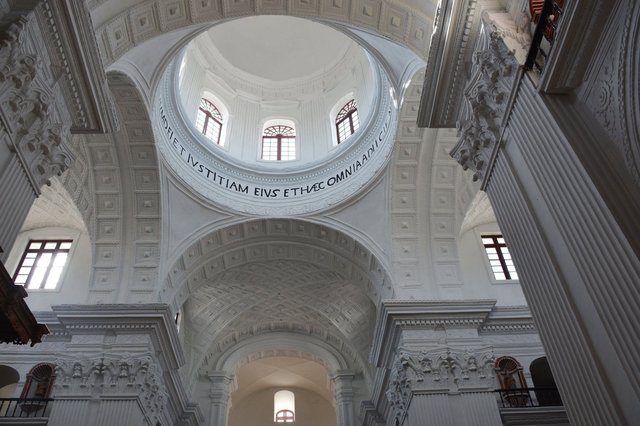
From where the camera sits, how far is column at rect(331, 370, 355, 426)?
21.3 metres

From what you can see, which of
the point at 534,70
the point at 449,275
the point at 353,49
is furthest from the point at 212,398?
the point at 534,70

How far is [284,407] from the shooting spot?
27516mm

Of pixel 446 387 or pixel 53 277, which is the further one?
pixel 53 277

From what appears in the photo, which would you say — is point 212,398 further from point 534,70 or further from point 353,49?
point 534,70

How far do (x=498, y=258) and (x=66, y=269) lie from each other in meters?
13.3

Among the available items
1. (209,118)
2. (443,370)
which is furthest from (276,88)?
(443,370)

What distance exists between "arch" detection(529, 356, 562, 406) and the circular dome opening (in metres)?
9.46

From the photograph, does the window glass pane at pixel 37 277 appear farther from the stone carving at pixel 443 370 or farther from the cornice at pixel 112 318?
the stone carving at pixel 443 370

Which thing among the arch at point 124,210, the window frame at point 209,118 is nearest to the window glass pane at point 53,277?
the arch at point 124,210

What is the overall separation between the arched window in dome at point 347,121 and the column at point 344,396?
9283mm

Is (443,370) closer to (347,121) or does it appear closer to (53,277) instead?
(347,121)

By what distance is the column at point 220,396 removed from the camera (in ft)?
69.4

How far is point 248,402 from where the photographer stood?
2772cm

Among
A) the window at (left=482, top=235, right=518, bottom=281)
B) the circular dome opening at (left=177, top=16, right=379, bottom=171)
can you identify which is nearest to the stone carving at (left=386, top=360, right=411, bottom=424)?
the window at (left=482, top=235, right=518, bottom=281)
